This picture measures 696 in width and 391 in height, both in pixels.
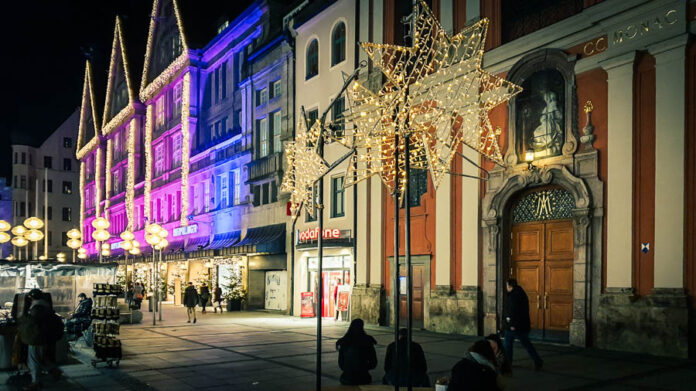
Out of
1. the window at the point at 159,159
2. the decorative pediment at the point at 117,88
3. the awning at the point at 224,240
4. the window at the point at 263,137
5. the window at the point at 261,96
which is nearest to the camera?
the window at the point at 263,137

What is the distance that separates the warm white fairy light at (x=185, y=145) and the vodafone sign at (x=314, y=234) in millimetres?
15216

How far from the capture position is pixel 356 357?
9070 mm

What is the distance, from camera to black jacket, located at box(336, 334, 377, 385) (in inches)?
357

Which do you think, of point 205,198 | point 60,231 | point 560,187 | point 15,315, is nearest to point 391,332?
point 560,187

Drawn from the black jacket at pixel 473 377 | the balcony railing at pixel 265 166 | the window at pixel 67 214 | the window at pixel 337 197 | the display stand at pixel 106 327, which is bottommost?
the display stand at pixel 106 327

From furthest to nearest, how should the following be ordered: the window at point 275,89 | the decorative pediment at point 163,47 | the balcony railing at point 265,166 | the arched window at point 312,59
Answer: the decorative pediment at point 163,47 → the window at point 275,89 → the balcony railing at point 265,166 → the arched window at point 312,59

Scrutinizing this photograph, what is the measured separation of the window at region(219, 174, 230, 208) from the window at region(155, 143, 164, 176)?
11.4m

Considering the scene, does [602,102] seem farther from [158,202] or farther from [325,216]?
[158,202]

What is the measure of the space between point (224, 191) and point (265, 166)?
22.1ft

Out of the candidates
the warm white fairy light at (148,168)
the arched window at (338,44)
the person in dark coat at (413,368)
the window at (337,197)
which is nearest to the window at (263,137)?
the window at (337,197)

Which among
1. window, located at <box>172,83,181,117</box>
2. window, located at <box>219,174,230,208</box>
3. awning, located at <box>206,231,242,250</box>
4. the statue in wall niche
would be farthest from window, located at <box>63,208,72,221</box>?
the statue in wall niche

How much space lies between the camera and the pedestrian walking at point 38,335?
1079cm

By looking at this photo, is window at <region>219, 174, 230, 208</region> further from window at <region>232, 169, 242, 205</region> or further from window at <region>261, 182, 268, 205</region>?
window at <region>261, 182, 268, 205</region>

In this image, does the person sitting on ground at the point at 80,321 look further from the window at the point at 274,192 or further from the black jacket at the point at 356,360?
the window at the point at 274,192
